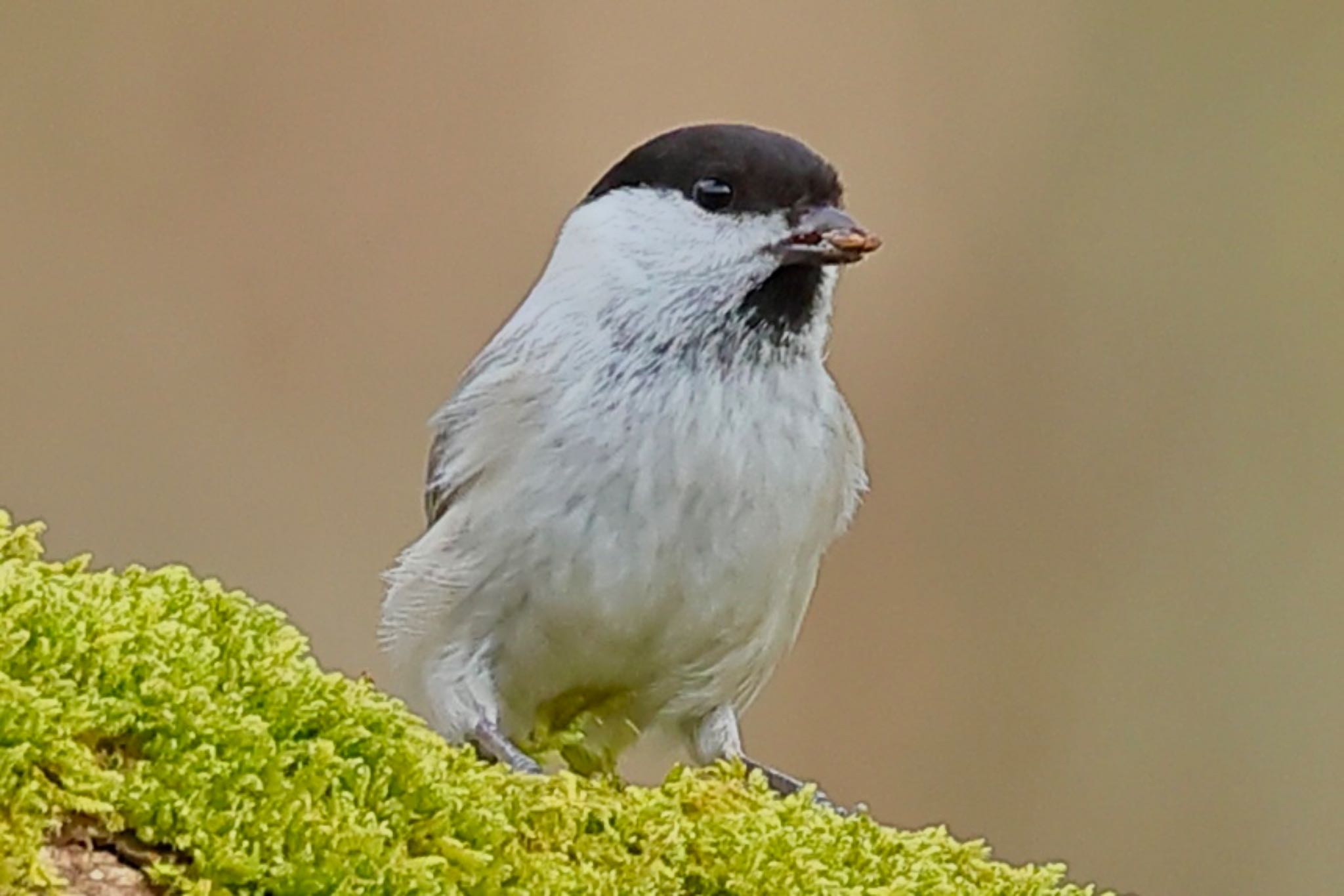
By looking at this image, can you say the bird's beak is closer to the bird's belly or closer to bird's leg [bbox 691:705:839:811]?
the bird's belly

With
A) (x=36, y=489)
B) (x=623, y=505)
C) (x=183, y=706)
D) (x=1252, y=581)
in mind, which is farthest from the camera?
(x=1252, y=581)

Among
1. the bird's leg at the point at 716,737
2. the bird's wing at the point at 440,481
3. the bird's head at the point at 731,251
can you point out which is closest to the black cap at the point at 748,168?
the bird's head at the point at 731,251

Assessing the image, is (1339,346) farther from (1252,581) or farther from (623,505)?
(623,505)

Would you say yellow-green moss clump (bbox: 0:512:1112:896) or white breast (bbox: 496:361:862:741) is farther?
white breast (bbox: 496:361:862:741)

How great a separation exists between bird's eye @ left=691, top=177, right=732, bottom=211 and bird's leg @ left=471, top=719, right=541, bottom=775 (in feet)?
1.52

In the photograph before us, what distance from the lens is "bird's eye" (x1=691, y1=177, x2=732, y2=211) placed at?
1.43 metres

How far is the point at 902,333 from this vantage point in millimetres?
2730

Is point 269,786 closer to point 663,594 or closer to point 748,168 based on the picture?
point 663,594

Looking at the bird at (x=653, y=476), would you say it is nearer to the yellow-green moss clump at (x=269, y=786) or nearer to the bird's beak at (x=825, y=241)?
the bird's beak at (x=825, y=241)

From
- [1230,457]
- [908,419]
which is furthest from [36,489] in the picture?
[1230,457]

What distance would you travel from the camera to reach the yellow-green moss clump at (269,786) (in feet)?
2.29

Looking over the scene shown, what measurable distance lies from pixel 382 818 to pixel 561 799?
0.41ft

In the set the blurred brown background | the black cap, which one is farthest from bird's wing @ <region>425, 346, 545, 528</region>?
the blurred brown background

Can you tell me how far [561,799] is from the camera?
88 cm
